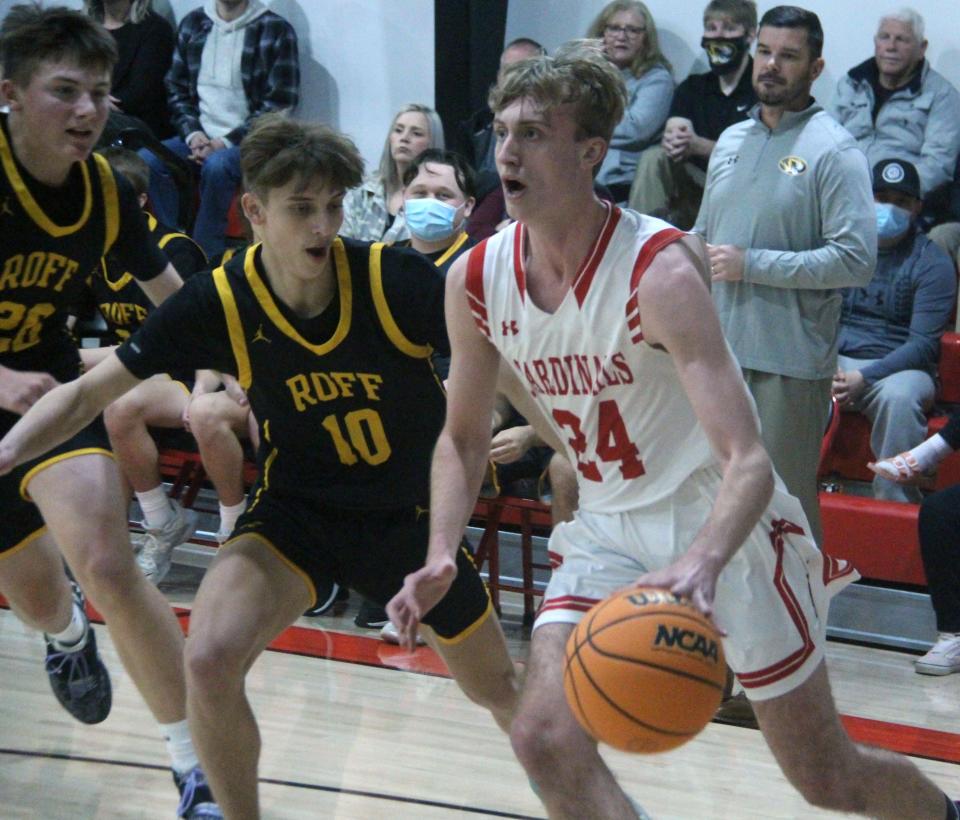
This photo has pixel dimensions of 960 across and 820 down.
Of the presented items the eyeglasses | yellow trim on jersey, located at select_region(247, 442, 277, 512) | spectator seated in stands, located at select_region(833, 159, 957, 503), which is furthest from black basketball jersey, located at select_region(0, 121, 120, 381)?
the eyeglasses

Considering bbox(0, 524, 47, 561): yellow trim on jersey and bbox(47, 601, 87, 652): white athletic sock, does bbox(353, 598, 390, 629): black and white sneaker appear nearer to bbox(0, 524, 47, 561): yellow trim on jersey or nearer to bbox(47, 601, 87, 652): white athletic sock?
bbox(47, 601, 87, 652): white athletic sock

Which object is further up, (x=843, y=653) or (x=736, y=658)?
(x=736, y=658)

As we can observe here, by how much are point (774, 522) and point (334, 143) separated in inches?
59.4

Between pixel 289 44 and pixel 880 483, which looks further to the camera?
pixel 289 44

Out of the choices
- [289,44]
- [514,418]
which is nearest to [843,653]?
[514,418]

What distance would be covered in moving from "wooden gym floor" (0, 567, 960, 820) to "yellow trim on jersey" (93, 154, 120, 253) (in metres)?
1.66

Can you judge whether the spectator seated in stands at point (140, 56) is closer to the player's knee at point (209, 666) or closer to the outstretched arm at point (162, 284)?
the outstretched arm at point (162, 284)

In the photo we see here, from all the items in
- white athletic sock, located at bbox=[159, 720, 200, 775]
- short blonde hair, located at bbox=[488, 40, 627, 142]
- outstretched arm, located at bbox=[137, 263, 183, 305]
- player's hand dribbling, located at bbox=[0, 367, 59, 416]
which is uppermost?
short blonde hair, located at bbox=[488, 40, 627, 142]

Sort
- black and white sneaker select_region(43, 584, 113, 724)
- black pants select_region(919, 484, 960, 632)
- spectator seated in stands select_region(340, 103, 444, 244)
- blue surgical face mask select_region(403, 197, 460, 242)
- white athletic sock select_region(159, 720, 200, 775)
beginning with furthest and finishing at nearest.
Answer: spectator seated in stands select_region(340, 103, 444, 244) < blue surgical face mask select_region(403, 197, 460, 242) < black pants select_region(919, 484, 960, 632) < black and white sneaker select_region(43, 584, 113, 724) < white athletic sock select_region(159, 720, 200, 775)

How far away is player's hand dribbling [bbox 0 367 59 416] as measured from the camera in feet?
11.7

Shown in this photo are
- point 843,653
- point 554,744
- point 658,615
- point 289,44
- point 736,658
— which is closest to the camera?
point 658,615

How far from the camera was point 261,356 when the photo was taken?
345 centimetres

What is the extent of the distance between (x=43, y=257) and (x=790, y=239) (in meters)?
2.58

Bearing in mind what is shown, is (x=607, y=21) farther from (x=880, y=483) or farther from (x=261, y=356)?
(x=261, y=356)
